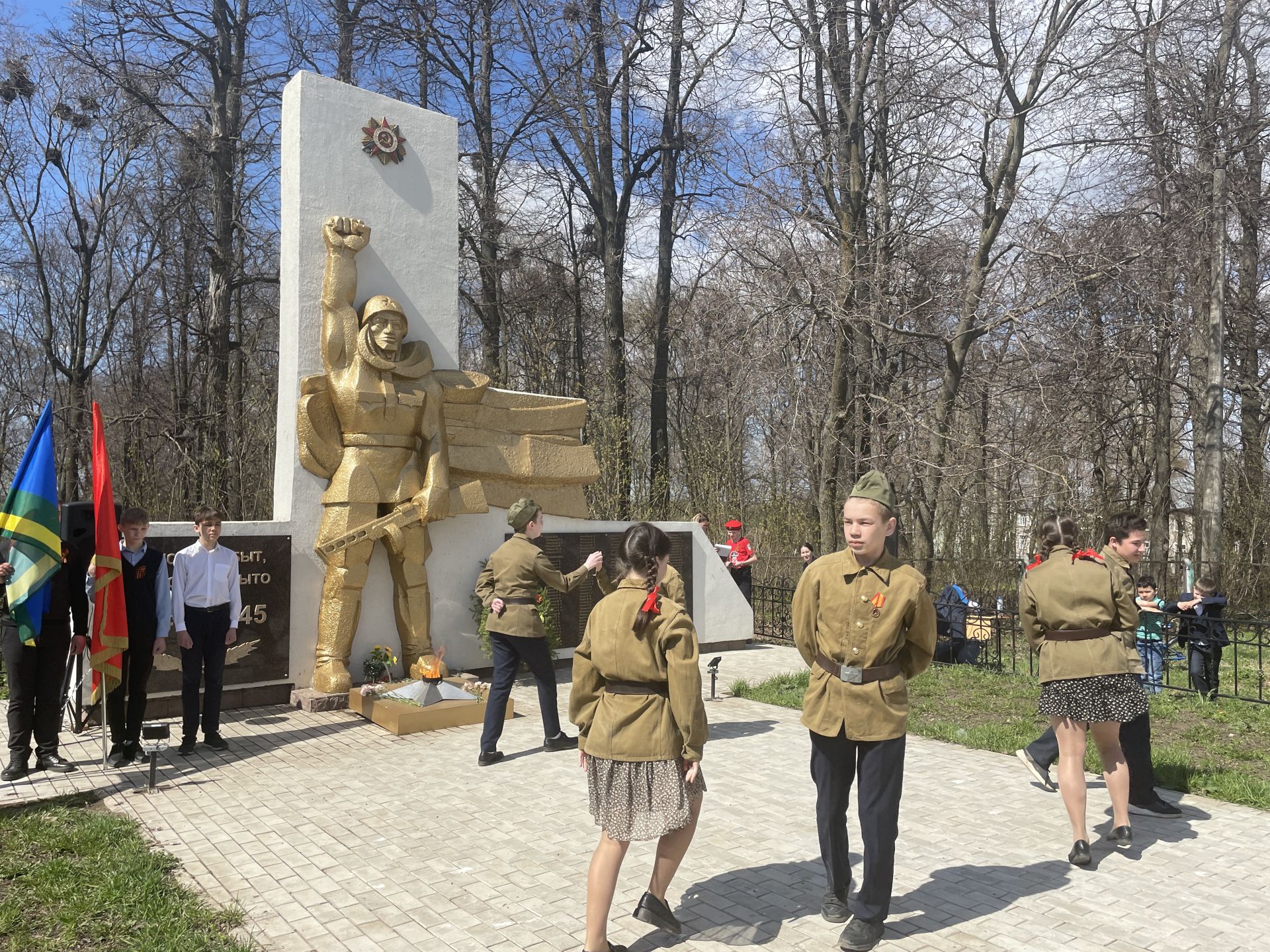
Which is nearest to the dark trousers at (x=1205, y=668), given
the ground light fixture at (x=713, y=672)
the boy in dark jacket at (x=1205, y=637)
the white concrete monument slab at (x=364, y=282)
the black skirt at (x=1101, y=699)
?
the boy in dark jacket at (x=1205, y=637)

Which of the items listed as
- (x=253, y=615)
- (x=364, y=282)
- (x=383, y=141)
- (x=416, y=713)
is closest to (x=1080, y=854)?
(x=416, y=713)

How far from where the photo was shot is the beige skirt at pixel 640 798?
343 cm

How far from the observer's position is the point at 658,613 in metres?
3.48

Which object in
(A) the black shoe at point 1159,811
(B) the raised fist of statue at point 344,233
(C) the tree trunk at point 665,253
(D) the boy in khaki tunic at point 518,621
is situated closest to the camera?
(A) the black shoe at point 1159,811

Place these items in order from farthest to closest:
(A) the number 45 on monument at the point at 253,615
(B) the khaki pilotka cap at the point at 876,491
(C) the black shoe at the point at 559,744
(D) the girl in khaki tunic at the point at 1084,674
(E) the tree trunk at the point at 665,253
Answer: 1. (E) the tree trunk at the point at 665,253
2. (A) the number 45 on monument at the point at 253,615
3. (C) the black shoe at the point at 559,744
4. (D) the girl in khaki tunic at the point at 1084,674
5. (B) the khaki pilotka cap at the point at 876,491

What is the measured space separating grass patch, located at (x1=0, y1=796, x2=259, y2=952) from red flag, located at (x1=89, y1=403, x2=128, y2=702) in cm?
109

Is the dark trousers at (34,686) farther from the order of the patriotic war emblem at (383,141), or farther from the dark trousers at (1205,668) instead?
the dark trousers at (1205,668)

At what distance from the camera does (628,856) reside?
4.56 m

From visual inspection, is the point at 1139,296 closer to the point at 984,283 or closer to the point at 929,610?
the point at 984,283

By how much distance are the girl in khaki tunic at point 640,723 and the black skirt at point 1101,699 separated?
2.18m

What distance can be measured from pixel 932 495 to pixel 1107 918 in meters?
9.39

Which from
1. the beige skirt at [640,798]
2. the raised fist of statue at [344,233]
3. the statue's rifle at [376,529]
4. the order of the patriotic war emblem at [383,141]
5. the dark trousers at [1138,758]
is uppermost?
the order of the patriotic war emblem at [383,141]

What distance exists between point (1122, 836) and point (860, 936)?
1.90 m

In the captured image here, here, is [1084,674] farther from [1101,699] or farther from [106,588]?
[106,588]
